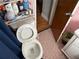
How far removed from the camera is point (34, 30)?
1.58m

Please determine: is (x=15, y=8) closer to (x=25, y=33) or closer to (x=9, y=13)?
→ (x=9, y=13)

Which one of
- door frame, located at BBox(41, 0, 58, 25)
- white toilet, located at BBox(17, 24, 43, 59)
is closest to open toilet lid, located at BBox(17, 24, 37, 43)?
white toilet, located at BBox(17, 24, 43, 59)

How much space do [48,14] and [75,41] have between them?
2.35 feet

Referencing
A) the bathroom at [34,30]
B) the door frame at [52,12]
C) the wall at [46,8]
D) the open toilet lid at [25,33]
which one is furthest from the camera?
the wall at [46,8]

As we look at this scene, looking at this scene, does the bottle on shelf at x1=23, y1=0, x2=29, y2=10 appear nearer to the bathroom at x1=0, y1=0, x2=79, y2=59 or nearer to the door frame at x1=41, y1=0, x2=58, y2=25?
the bathroom at x1=0, y1=0, x2=79, y2=59

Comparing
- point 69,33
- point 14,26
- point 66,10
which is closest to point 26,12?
point 14,26

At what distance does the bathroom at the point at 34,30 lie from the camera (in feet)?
4.00

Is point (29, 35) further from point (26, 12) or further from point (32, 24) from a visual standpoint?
point (26, 12)

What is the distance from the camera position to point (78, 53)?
5.44 feet

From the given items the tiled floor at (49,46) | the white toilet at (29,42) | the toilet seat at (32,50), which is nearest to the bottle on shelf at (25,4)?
the white toilet at (29,42)

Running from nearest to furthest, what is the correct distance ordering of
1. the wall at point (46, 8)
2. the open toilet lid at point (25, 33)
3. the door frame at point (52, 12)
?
the open toilet lid at point (25, 33), the door frame at point (52, 12), the wall at point (46, 8)

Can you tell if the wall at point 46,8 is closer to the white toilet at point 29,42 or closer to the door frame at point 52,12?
the door frame at point 52,12

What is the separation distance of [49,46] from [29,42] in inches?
20.6

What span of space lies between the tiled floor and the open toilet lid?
0.47 meters
